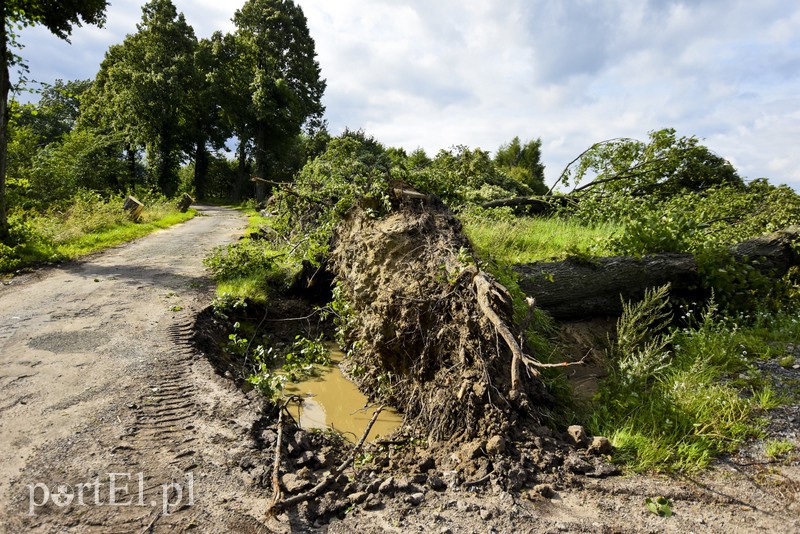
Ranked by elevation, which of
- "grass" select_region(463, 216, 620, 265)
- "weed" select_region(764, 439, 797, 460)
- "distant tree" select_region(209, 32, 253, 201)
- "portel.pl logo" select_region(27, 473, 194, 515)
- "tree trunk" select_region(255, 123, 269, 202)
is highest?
"distant tree" select_region(209, 32, 253, 201)

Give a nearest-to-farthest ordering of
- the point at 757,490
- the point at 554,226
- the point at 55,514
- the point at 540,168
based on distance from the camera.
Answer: the point at 55,514 → the point at 757,490 → the point at 554,226 → the point at 540,168

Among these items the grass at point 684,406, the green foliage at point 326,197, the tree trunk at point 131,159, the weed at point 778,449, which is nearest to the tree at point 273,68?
the tree trunk at point 131,159

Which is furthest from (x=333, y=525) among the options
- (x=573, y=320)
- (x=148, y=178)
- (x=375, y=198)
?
(x=148, y=178)

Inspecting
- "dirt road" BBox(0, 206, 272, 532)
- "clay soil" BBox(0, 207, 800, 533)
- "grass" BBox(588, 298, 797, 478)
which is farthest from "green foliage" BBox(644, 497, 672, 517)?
"dirt road" BBox(0, 206, 272, 532)

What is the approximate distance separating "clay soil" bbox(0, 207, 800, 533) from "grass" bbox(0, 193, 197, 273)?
4.60 metres

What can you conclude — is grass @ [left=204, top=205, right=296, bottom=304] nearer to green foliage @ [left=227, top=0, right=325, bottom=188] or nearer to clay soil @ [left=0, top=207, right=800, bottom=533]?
clay soil @ [left=0, top=207, right=800, bottom=533]

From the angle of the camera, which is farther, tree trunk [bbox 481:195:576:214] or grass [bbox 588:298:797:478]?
tree trunk [bbox 481:195:576:214]

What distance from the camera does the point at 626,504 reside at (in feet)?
9.23

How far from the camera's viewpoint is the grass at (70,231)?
325 inches

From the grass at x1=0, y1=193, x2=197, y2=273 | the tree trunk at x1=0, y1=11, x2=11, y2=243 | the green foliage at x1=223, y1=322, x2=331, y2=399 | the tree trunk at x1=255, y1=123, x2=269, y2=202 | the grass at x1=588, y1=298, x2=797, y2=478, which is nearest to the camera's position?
the grass at x1=588, y1=298, x2=797, y2=478

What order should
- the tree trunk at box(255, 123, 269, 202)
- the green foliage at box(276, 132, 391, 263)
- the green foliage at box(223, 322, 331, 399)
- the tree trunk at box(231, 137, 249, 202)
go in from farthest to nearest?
the tree trunk at box(231, 137, 249, 202) < the tree trunk at box(255, 123, 269, 202) < the green foliage at box(276, 132, 391, 263) < the green foliage at box(223, 322, 331, 399)

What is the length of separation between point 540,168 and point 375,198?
25.7 m

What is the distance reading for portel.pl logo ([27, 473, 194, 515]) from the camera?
2.51 m

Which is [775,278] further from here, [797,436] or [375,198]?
[375,198]
